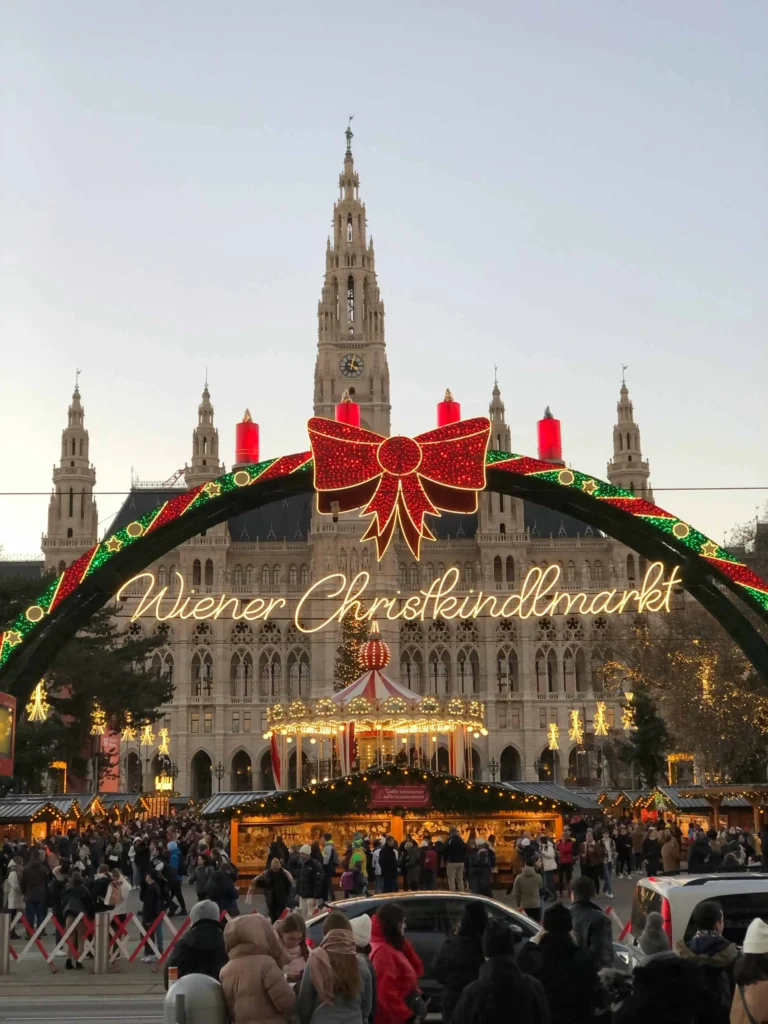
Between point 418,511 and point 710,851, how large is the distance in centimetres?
738

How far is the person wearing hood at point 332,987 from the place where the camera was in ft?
20.8

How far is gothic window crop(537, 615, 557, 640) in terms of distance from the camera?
7881 centimetres

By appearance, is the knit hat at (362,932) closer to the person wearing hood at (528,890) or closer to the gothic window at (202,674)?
the person wearing hood at (528,890)

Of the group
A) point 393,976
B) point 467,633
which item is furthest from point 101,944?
point 467,633

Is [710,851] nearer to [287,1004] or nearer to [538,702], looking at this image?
[287,1004]

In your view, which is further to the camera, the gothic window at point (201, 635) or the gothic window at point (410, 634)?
the gothic window at point (410, 634)

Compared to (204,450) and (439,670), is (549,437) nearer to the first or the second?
(439,670)

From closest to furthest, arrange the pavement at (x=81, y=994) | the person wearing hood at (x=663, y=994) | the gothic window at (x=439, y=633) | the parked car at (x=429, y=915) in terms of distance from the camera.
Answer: the person wearing hood at (x=663, y=994)
the parked car at (x=429, y=915)
the pavement at (x=81, y=994)
the gothic window at (x=439, y=633)

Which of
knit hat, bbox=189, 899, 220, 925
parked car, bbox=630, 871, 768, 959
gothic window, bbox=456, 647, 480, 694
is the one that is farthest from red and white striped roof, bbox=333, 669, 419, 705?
gothic window, bbox=456, 647, 480, 694

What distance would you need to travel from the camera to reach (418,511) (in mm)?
18344

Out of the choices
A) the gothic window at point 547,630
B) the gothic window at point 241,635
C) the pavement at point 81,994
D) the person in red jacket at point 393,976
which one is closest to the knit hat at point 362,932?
the person in red jacket at point 393,976

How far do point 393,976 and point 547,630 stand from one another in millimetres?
72341

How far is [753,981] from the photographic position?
547 cm

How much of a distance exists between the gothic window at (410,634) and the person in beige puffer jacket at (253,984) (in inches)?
2851
